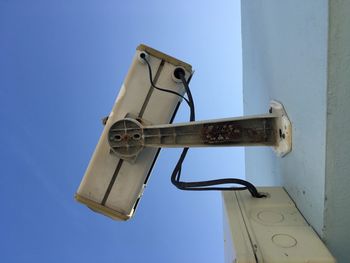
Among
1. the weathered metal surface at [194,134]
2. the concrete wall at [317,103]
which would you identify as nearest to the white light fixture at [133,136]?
the weathered metal surface at [194,134]

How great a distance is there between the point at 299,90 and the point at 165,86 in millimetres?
329

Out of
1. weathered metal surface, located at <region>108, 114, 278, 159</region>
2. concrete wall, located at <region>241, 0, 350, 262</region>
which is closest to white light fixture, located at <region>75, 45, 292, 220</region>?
weathered metal surface, located at <region>108, 114, 278, 159</region>

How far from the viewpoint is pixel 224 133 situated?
64 cm

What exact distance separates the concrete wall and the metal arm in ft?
Result: 0.12

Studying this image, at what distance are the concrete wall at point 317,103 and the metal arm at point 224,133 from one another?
0.04m

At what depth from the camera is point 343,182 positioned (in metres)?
0.45

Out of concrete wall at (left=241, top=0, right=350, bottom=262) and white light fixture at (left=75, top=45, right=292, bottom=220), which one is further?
white light fixture at (left=75, top=45, right=292, bottom=220)

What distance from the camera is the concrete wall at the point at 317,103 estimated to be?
42cm

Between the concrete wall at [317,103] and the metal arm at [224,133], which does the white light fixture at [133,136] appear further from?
the concrete wall at [317,103]

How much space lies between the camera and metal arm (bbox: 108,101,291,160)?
63 cm

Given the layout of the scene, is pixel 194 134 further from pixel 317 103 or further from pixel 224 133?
pixel 317 103

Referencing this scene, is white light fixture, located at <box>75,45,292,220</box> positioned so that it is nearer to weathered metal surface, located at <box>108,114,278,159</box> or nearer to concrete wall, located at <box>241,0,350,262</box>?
weathered metal surface, located at <box>108,114,278,159</box>

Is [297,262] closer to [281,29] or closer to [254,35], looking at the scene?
[281,29]

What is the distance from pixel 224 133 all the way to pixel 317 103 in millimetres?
218
